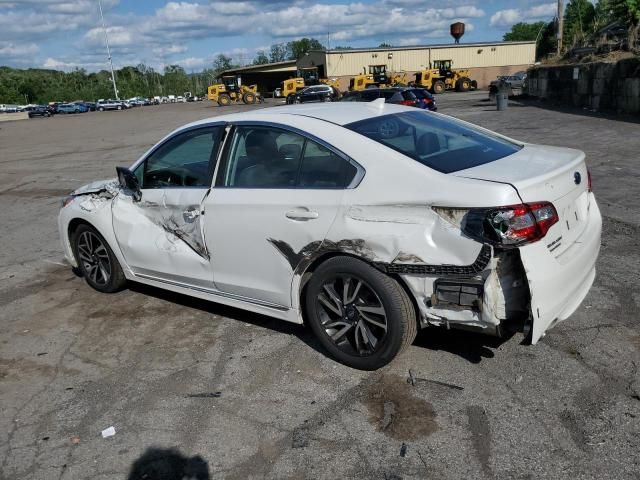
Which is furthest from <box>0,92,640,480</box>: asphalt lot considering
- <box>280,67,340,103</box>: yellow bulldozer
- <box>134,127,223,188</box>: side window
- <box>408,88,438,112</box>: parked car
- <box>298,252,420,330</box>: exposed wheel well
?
<box>280,67,340,103</box>: yellow bulldozer

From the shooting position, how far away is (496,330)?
3.14m

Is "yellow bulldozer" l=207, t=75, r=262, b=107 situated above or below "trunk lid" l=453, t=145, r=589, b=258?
below

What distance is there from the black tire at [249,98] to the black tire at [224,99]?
60.1 inches

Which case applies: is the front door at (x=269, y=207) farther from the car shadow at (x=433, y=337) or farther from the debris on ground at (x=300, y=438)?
the debris on ground at (x=300, y=438)

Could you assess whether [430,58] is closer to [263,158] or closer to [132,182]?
[132,182]

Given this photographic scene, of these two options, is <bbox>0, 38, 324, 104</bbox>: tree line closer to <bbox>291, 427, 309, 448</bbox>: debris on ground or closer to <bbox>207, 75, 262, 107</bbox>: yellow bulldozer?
<bbox>207, 75, 262, 107</bbox>: yellow bulldozer

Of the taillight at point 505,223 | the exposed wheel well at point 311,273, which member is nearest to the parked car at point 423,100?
the exposed wheel well at point 311,273

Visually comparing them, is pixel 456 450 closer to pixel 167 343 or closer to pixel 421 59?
pixel 167 343

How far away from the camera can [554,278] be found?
3.12 metres

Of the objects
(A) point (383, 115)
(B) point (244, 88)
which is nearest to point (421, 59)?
(B) point (244, 88)

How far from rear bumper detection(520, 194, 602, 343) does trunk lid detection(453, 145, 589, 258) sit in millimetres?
59

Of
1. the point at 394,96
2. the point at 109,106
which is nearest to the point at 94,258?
the point at 394,96

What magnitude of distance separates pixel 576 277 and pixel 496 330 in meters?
0.64

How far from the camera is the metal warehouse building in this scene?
6875cm
